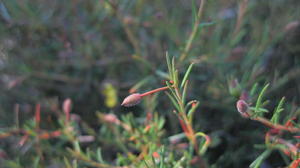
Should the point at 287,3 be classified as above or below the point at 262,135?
above

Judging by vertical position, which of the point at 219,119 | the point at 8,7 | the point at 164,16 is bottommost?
the point at 219,119

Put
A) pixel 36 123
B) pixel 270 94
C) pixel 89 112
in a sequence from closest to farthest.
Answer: pixel 36 123, pixel 270 94, pixel 89 112

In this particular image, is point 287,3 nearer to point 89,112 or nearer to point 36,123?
point 89,112

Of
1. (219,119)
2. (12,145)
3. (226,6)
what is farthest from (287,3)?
(12,145)

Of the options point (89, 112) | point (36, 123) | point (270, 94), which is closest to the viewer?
point (36, 123)

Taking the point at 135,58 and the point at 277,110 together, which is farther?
the point at 135,58

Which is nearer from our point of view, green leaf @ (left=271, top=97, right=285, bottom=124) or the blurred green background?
green leaf @ (left=271, top=97, right=285, bottom=124)

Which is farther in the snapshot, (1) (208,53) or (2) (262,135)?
(1) (208,53)

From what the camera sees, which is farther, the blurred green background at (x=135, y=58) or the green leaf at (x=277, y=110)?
the blurred green background at (x=135, y=58)
